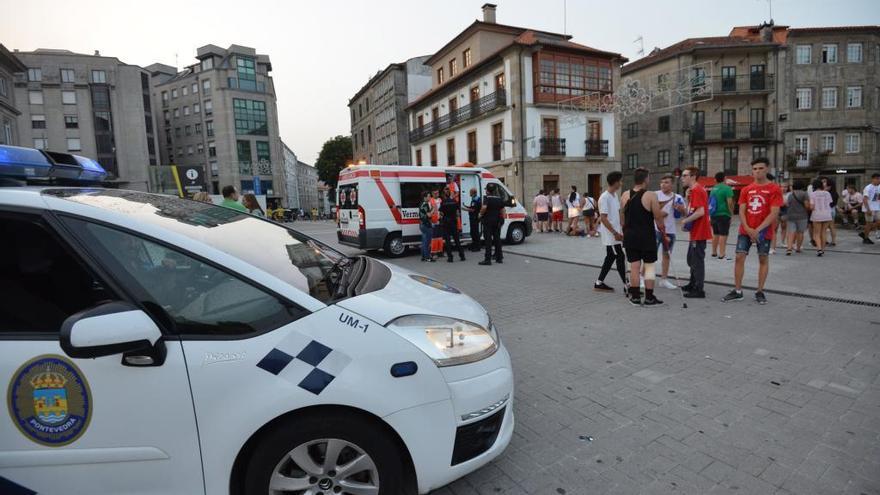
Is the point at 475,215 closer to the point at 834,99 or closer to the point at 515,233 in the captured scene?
the point at 515,233

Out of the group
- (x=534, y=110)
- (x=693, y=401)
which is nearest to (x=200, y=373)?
(x=693, y=401)

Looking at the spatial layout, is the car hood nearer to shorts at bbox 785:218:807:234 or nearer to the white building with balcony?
shorts at bbox 785:218:807:234

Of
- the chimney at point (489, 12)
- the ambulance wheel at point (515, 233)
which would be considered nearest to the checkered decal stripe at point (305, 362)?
the ambulance wheel at point (515, 233)

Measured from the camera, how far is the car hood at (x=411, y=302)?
1939mm

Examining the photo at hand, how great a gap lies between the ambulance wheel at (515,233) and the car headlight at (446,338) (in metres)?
11.4

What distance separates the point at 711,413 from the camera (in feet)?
9.47

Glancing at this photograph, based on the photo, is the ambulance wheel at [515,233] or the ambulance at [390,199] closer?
the ambulance at [390,199]

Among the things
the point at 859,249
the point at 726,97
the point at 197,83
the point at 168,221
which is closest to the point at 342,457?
the point at 168,221

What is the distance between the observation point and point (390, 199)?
11164mm

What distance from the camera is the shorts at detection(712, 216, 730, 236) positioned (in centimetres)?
852

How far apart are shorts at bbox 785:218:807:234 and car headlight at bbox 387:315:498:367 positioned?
→ 10.5 meters

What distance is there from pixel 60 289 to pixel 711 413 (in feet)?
12.5

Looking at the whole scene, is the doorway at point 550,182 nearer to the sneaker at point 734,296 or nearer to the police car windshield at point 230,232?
the sneaker at point 734,296

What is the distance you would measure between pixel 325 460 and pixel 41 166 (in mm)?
2690
